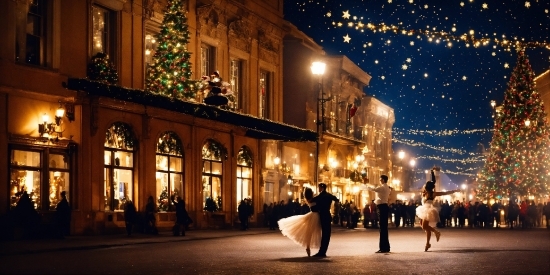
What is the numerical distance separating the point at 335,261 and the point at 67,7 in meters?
17.3

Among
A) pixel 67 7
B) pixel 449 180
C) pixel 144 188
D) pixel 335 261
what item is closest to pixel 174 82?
pixel 144 188

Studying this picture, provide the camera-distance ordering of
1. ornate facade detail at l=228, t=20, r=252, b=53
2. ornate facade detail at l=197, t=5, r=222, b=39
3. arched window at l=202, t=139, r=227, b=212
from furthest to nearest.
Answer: ornate facade detail at l=228, t=20, r=252, b=53
arched window at l=202, t=139, r=227, b=212
ornate facade detail at l=197, t=5, r=222, b=39

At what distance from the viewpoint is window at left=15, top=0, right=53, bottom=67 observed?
3059 cm

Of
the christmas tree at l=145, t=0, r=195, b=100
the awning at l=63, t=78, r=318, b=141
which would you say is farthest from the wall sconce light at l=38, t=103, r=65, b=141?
the christmas tree at l=145, t=0, r=195, b=100

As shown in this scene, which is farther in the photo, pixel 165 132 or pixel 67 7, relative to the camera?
pixel 165 132

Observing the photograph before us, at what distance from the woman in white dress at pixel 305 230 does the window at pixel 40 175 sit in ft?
38.0

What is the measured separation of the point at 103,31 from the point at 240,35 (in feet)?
41.9

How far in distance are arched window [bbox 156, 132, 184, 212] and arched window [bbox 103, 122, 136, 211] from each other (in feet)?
7.57

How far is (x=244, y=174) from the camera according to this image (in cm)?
4812

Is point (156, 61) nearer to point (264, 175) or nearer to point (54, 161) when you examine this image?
point (54, 161)

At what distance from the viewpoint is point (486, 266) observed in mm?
17422

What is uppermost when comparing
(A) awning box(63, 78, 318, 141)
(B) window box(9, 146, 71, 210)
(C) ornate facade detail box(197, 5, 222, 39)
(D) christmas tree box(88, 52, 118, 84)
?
(C) ornate facade detail box(197, 5, 222, 39)

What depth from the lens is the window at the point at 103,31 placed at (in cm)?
3491

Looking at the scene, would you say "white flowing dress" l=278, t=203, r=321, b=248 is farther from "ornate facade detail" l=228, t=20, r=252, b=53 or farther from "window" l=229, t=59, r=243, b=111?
"window" l=229, t=59, r=243, b=111
